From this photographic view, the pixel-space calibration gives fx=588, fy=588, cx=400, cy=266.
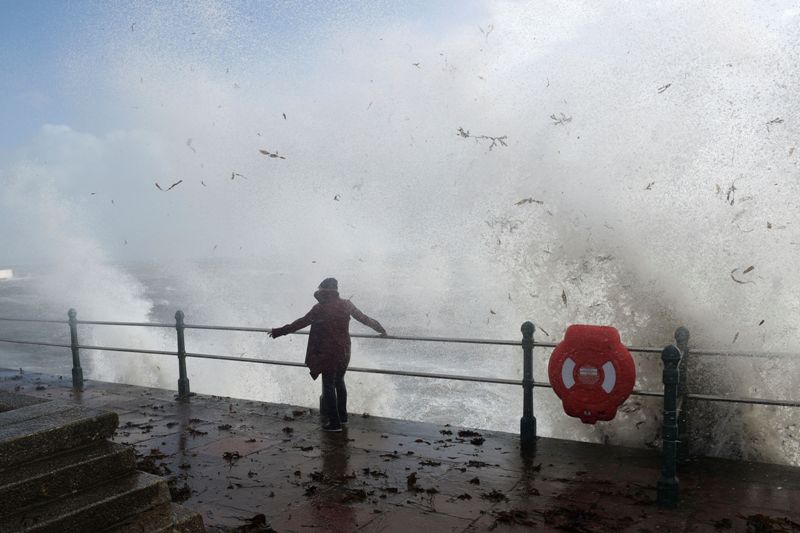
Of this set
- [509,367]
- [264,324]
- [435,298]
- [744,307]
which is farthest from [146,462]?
[435,298]

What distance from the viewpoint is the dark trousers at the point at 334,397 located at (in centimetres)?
672

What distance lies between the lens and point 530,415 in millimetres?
5988

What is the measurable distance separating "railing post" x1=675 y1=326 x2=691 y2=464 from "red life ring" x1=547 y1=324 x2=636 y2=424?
0.61 meters

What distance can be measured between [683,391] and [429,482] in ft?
7.87

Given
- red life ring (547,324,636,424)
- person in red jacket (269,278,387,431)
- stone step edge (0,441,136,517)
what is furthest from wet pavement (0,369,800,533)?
stone step edge (0,441,136,517)

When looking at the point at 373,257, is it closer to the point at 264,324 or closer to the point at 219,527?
the point at 264,324

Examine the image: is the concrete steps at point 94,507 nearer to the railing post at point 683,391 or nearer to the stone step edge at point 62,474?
the stone step edge at point 62,474

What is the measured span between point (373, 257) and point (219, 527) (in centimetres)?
10488

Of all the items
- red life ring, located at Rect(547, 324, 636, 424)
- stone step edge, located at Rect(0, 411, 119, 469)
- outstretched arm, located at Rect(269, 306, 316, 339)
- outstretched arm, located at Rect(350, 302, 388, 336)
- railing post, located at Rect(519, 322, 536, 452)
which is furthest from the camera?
outstretched arm, located at Rect(350, 302, 388, 336)

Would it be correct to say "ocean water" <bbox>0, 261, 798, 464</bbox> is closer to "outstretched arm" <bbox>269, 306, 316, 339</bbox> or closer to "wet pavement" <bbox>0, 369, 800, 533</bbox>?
"wet pavement" <bbox>0, 369, 800, 533</bbox>

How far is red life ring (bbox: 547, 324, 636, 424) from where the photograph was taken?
15.8 ft

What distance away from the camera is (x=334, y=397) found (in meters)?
6.73

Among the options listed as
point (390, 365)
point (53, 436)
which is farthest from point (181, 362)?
point (390, 365)

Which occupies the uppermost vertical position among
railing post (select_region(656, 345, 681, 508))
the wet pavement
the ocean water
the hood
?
the hood
